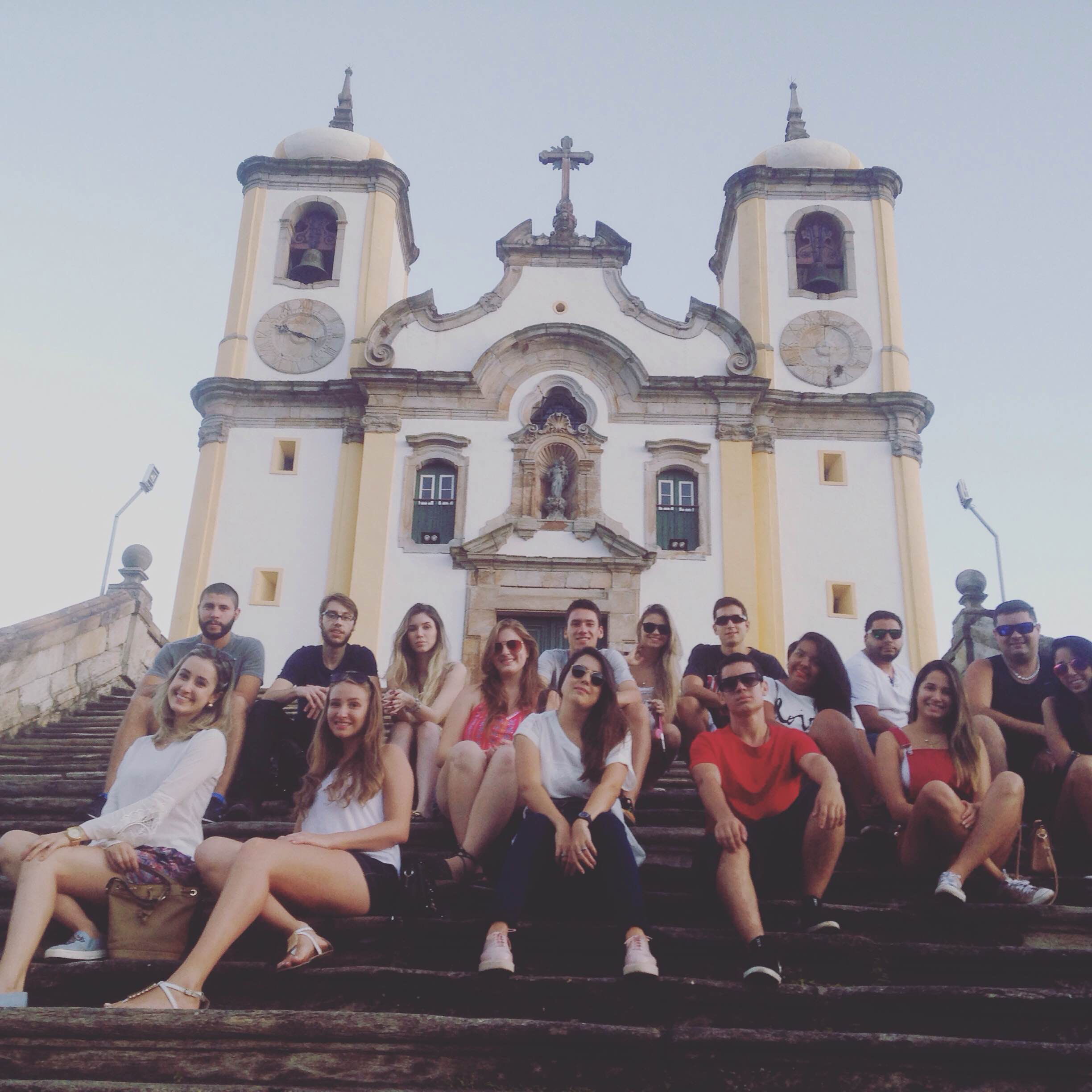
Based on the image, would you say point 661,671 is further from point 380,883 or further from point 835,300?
point 835,300

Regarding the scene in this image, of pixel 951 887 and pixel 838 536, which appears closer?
pixel 951 887

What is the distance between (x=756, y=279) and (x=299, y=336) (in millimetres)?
7605

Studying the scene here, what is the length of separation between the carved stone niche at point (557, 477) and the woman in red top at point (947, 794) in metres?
10.8

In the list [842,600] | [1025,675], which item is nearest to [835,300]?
[842,600]

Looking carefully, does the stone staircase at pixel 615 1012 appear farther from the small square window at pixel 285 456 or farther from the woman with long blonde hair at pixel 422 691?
the small square window at pixel 285 456

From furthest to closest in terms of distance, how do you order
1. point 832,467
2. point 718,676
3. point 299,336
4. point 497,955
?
point 299,336 < point 832,467 < point 718,676 < point 497,955

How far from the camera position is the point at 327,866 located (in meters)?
4.11

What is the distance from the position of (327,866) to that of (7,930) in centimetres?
142

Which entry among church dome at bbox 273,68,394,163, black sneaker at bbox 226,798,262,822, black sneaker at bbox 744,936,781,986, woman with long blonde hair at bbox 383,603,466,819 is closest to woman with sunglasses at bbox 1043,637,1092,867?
black sneaker at bbox 744,936,781,986

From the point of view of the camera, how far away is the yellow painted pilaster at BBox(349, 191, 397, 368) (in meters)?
18.0

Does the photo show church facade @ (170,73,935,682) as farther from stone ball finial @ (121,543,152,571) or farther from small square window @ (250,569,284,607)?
stone ball finial @ (121,543,152,571)

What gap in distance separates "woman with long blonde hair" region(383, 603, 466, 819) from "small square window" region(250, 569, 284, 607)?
10.1 metres

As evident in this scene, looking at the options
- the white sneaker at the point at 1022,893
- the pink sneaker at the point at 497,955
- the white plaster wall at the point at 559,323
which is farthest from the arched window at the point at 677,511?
the pink sneaker at the point at 497,955

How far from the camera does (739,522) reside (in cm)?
1602
